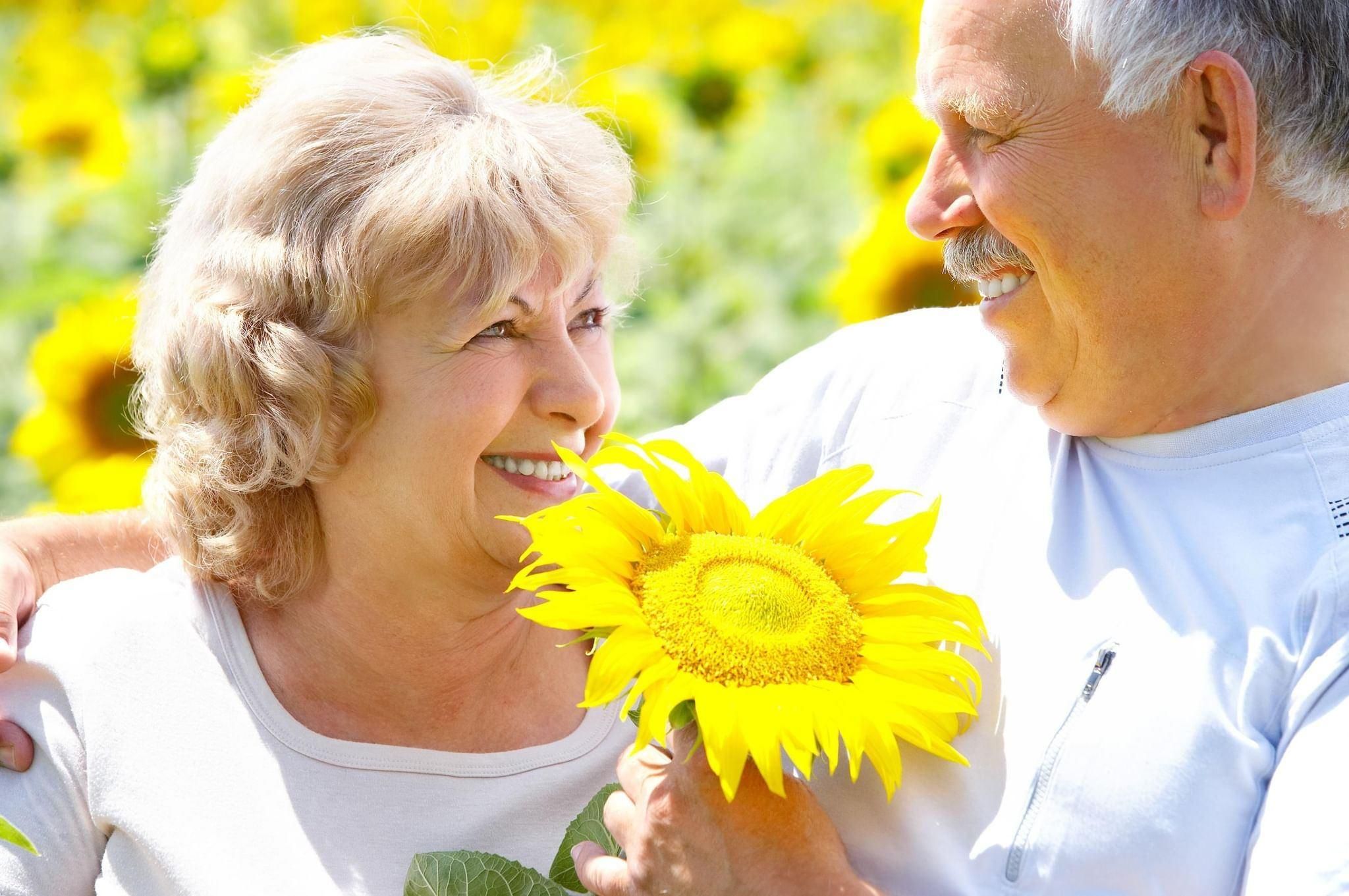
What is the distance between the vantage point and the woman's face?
264 cm

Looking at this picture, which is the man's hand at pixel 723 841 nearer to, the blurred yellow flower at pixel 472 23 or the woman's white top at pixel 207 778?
the woman's white top at pixel 207 778

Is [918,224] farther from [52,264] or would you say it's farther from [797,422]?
[52,264]

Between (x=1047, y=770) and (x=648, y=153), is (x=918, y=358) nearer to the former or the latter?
(x=1047, y=770)

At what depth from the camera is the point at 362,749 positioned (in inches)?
107

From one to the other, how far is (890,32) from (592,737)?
2898 mm

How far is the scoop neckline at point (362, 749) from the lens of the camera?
271cm

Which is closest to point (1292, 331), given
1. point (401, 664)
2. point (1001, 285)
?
point (1001, 285)

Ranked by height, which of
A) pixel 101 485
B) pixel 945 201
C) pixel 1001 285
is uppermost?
pixel 945 201

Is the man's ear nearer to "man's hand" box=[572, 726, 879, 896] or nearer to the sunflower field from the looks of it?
"man's hand" box=[572, 726, 879, 896]

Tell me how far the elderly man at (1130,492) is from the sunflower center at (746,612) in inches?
8.2

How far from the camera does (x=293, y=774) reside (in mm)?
2672

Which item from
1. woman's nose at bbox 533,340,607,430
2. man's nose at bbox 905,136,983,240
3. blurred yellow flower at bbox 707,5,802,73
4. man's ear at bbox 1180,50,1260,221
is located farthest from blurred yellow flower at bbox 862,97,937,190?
man's ear at bbox 1180,50,1260,221

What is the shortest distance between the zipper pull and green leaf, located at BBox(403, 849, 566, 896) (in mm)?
855

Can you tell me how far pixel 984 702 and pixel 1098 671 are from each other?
181 mm
